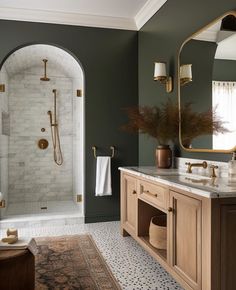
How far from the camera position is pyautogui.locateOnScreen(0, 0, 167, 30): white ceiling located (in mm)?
3471

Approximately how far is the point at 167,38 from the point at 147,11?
1.99ft

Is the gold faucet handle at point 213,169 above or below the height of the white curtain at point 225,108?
below

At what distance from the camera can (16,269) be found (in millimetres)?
1839

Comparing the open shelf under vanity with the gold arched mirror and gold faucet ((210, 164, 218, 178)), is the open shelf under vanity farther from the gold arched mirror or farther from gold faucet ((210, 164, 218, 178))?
gold faucet ((210, 164, 218, 178))

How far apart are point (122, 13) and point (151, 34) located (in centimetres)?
48

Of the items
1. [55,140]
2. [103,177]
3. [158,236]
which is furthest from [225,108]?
[55,140]

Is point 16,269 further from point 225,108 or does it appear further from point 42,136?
point 42,136

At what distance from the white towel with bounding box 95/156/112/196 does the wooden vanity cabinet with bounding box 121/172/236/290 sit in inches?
54.4

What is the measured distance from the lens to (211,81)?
8.09ft

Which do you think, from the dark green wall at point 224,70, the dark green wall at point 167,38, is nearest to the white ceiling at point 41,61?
the dark green wall at point 167,38

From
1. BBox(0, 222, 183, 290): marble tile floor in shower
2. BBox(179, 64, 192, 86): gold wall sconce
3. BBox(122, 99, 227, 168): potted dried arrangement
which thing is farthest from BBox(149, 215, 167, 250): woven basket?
BBox(179, 64, 192, 86): gold wall sconce

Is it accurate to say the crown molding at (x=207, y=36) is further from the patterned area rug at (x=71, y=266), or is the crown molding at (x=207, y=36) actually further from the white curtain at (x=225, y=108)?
the patterned area rug at (x=71, y=266)

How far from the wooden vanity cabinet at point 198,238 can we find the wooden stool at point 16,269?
95cm

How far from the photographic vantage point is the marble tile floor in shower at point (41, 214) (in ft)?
12.1
